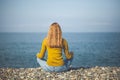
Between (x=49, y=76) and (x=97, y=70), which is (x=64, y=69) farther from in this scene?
(x=97, y=70)

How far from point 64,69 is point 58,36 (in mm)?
1523

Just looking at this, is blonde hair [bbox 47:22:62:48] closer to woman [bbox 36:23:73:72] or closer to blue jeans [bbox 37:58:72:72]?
woman [bbox 36:23:73:72]

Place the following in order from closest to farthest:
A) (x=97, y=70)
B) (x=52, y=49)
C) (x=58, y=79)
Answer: (x=58, y=79), (x=52, y=49), (x=97, y=70)

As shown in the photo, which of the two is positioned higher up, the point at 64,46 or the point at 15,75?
the point at 64,46

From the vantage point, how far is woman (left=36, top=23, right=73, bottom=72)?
11164 millimetres

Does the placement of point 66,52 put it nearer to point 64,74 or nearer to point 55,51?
point 55,51

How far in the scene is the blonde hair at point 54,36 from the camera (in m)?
11.1

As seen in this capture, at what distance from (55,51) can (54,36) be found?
2.29ft

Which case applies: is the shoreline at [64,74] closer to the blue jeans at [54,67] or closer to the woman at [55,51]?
the blue jeans at [54,67]

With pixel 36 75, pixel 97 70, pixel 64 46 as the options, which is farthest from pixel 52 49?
pixel 97 70

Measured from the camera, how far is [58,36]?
36.7ft

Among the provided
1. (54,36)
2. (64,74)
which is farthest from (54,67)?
(54,36)

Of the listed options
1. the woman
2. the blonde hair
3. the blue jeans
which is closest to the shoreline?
the blue jeans

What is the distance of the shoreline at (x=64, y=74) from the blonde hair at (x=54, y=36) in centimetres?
127
